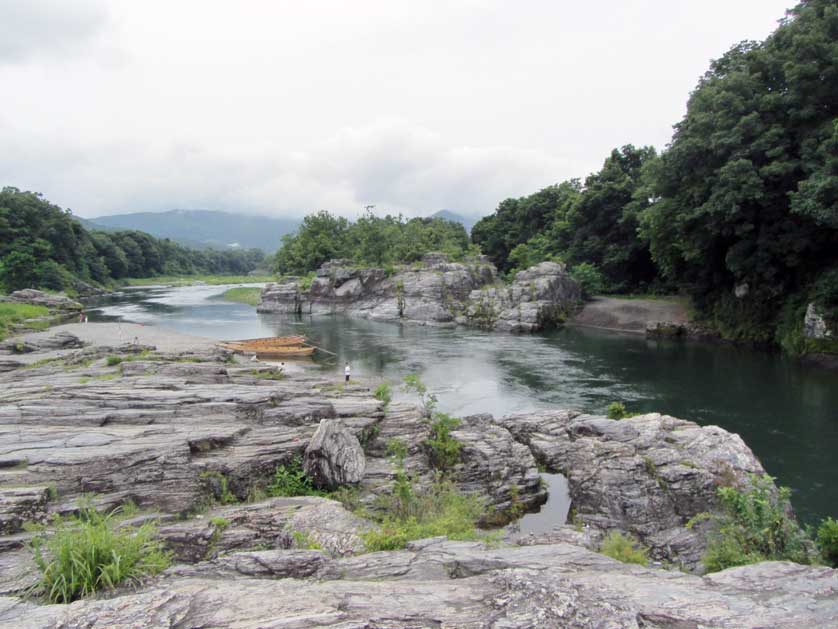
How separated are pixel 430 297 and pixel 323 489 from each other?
56.8 m

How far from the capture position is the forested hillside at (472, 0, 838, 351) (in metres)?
36.8

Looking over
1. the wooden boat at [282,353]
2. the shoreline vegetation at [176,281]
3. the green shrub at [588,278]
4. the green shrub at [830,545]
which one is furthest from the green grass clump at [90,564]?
the shoreline vegetation at [176,281]

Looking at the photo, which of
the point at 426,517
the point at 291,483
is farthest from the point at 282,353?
the point at 426,517

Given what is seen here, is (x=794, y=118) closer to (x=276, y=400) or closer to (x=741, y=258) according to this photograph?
(x=741, y=258)

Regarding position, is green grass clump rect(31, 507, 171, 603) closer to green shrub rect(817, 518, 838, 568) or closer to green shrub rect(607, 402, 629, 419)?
green shrub rect(817, 518, 838, 568)

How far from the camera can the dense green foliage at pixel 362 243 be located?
89750 millimetres

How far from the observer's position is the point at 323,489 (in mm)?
15297

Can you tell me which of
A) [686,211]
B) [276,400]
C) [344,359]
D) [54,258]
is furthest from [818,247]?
[54,258]

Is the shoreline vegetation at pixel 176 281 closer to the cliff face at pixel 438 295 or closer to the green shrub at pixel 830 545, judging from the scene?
the cliff face at pixel 438 295

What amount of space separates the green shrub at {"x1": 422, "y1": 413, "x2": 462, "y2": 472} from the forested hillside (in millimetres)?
30700

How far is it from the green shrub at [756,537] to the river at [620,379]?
559 centimetres

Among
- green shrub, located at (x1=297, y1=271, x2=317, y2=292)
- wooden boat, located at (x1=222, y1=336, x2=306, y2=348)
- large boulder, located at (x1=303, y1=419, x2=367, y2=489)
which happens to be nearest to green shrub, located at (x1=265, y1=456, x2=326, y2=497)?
large boulder, located at (x1=303, y1=419, x2=367, y2=489)

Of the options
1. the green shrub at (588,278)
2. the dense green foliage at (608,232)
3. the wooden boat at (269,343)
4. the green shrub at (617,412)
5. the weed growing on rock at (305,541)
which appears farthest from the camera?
the dense green foliage at (608,232)

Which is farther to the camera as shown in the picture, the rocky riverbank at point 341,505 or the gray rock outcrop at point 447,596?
the rocky riverbank at point 341,505
